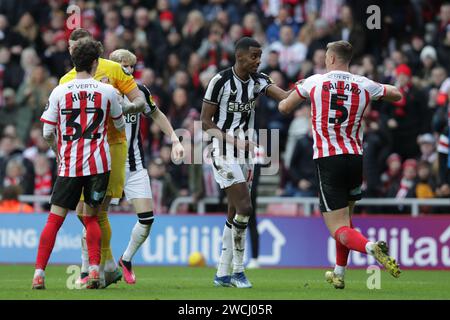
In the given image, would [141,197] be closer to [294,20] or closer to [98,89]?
[98,89]

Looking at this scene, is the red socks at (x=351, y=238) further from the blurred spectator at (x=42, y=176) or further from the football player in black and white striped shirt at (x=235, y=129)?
the blurred spectator at (x=42, y=176)

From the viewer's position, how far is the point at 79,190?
441 inches

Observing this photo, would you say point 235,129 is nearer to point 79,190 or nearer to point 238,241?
point 238,241

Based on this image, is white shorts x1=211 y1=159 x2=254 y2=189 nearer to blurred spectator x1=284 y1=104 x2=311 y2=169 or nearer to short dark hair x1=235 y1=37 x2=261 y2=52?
short dark hair x1=235 y1=37 x2=261 y2=52

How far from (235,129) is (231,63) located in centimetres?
957

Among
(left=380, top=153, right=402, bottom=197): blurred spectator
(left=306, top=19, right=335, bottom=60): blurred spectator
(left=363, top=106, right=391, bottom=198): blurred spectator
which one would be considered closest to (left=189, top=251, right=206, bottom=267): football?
(left=363, top=106, right=391, bottom=198): blurred spectator

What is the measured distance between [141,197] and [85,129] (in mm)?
2014

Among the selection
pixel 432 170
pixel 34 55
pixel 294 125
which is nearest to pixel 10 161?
pixel 34 55

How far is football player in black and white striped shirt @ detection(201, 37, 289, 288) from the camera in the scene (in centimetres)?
1231

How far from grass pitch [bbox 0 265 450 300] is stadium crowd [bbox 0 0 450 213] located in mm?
3643

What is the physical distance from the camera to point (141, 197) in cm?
1298

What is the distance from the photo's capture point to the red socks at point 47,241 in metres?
11.1

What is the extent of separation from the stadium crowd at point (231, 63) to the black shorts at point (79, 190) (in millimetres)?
8277

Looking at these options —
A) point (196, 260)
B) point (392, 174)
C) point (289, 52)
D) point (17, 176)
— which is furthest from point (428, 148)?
point (17, 176)
